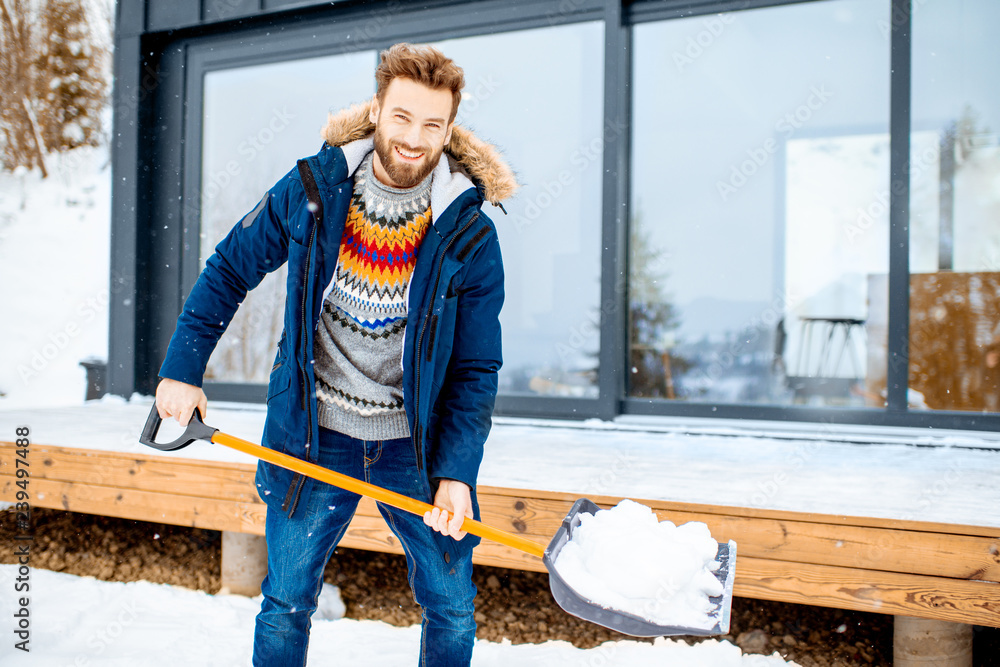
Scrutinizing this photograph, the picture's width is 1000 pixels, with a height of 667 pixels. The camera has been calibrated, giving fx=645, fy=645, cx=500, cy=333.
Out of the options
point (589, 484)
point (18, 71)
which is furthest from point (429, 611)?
point (18, 71)

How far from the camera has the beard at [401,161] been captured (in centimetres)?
145

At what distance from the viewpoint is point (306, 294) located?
1467mm

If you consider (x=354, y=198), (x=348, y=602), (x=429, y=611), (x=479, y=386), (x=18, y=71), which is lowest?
(x=348, y=602)

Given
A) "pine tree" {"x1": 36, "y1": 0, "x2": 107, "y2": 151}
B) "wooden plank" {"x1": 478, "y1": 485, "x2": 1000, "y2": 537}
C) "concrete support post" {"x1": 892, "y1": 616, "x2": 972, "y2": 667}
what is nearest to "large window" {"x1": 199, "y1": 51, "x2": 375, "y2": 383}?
"wooden plank" {"x1": 478, "y1": 485, "x2": 1000, "y2": 537}

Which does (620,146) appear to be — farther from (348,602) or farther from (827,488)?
(348,602)

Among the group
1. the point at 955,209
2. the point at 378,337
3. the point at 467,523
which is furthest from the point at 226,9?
the point at 955,209

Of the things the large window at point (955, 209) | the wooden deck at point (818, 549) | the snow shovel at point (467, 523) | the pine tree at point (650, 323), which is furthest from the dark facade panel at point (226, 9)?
the large window at point (955, 209)

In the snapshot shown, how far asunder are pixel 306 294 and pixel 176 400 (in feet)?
1.21

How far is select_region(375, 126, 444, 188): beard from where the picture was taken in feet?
4.76

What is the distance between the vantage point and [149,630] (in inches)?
98.8

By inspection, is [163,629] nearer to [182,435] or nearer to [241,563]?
[241,563]

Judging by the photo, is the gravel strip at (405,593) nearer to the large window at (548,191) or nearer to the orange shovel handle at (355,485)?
the orange shovel handle at (355,485)

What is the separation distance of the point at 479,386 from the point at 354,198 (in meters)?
0.54

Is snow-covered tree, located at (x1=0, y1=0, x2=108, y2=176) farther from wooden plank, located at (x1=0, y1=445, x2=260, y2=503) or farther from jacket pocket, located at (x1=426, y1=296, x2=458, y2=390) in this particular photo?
jacket pocket, located at (x1=426, y1=296, x2=458, y2=390)
